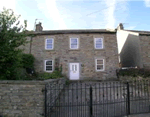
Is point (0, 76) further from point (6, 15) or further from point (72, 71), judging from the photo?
point (72, 71)

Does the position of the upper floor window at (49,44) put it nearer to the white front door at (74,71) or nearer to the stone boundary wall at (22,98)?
the white front door at (74,71)

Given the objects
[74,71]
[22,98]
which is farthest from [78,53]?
[22,98]

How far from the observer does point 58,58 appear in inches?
611

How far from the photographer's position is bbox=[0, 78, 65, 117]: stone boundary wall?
4352 millimetres

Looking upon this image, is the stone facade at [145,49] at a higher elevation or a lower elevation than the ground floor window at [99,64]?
higher

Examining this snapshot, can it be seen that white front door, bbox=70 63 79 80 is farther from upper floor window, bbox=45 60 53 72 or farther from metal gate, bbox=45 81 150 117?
metal gate, bbox=45 81 150 117

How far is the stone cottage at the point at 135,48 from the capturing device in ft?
51.0

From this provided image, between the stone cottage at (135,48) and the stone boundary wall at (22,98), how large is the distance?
1495 cm

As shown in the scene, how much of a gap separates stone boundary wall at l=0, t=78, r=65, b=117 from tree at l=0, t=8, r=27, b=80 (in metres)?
1.10

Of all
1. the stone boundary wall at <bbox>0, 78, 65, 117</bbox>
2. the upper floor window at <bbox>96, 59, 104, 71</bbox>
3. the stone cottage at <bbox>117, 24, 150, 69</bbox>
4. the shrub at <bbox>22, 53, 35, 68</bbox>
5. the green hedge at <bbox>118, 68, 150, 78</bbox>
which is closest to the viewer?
the stone boundary wall at <bbox>0, 78, 65, 117</bbox>

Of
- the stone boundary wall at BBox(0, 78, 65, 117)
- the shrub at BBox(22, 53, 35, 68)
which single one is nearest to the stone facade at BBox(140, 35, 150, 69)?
the shrub at BBox(22, 53, 35, 68)

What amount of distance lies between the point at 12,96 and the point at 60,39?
39.9 feet

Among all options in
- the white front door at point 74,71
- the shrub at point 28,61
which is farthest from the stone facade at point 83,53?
the shrub at point 28,61

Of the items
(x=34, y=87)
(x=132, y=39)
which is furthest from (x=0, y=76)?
(x=132, y=39)
